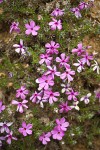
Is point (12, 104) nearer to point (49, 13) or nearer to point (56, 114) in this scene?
point (56, 114)

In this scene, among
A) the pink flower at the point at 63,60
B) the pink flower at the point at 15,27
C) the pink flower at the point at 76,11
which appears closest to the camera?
the pink flower at the point at 63,60

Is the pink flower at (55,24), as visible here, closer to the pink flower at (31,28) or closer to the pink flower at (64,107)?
the pink flower at (31,28)

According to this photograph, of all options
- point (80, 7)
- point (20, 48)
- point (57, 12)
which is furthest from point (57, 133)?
point (80, 7)

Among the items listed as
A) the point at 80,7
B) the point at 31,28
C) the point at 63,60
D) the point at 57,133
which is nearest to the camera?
the point at 57,133

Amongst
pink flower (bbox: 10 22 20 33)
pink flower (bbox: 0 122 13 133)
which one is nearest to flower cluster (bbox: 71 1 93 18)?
pink flower (bbox: 10 22 20 33)

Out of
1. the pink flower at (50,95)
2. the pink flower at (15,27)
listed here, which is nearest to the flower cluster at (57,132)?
the pink flower at (50,95)

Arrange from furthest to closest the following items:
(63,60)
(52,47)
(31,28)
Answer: (31,28), (52,47), (63,60)

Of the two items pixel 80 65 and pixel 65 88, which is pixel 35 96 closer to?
pixel 65 88
